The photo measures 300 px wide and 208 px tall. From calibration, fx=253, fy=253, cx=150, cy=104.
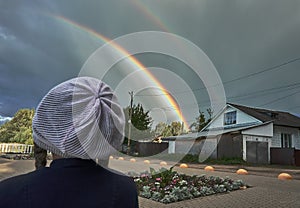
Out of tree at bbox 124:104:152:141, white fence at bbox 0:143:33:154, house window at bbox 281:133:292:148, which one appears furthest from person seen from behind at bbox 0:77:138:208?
tree at bbox 124:104:152:141

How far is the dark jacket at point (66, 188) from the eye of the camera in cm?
86

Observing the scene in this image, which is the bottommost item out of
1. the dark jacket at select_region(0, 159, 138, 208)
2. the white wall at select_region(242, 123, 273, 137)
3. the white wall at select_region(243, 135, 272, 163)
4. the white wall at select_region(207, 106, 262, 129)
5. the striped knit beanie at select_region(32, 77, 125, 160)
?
the dark jacket at select_region(0, 159, 138, 208)

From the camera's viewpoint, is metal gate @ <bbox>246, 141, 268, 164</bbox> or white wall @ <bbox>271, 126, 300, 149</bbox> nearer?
metal gate @ <bbox>246, 141, 268, 164</bbox>

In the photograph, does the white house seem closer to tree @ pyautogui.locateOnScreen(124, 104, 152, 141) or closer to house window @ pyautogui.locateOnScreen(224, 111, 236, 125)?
house window @ pyautogui.locateOnScreen(224, 111, 236, 125)

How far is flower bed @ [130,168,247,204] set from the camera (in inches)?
249

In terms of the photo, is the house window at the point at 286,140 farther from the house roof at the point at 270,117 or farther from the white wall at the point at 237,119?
the white wall at the point at 237,119

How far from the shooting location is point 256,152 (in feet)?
74.7

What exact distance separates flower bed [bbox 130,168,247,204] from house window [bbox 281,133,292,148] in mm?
21301

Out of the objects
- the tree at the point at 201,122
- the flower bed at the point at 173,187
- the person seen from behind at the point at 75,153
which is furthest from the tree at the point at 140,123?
the person seen from behind at the point at 75,153

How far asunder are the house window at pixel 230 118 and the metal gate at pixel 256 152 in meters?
6.44

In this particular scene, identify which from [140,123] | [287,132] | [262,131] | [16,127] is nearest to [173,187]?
[262,131]

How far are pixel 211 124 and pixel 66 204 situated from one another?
32.0 m

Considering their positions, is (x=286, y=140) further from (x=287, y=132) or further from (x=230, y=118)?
(x=230, y=118)

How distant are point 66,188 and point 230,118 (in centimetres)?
3081
